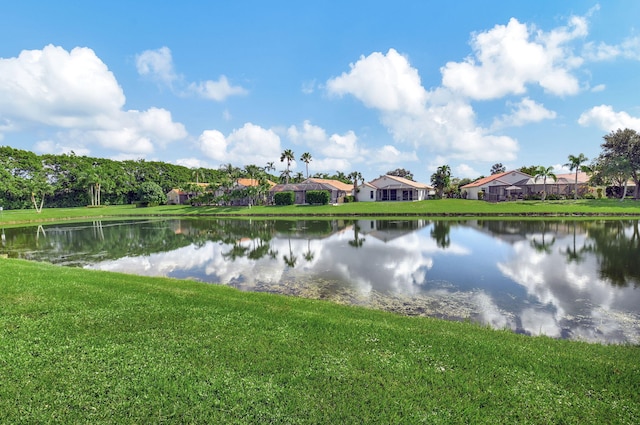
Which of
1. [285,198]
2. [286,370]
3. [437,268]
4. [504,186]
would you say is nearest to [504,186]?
[504,186]

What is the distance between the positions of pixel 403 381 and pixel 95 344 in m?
5.29

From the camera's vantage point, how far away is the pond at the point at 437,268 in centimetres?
941

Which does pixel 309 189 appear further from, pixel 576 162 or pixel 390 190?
pixel 576 162

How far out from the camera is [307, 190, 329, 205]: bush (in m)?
60.0

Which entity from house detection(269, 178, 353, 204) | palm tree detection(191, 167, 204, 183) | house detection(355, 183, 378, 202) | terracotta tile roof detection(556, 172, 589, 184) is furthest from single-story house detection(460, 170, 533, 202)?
palm tree detection(191, 167, 204, 183)

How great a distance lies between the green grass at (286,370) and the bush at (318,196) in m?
52.7

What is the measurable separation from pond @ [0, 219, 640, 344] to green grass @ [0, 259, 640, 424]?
2851 millimetres

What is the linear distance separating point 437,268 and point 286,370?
466 inches

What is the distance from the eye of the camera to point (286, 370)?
4.89 m

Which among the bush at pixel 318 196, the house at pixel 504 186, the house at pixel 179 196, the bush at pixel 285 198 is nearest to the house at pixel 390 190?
the bush at pixel 318 196

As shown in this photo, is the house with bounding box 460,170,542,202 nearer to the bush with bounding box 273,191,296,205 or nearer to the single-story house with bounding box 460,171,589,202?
the single-story house with bounding box 460,171,589,202

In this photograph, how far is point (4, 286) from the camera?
883 cm

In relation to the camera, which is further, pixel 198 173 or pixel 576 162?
pixel 198 173

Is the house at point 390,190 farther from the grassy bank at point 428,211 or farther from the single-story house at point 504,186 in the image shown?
the single-story house at point 504,186
